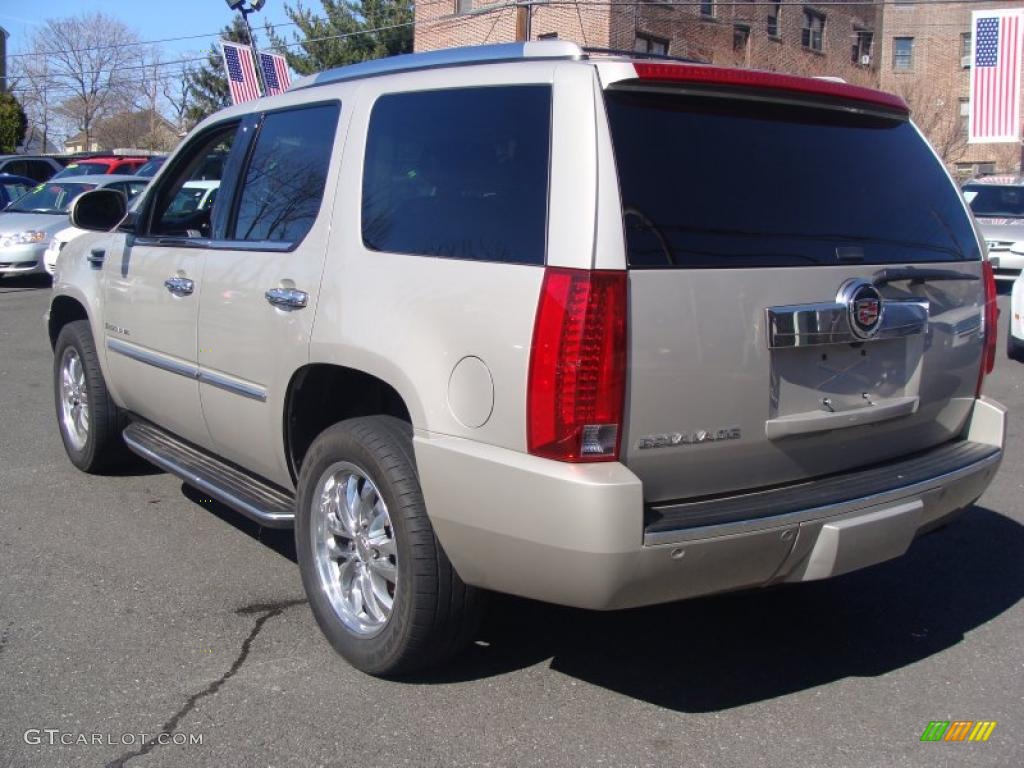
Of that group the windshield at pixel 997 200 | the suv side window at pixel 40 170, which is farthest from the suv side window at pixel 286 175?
the suv side window at pixel 40 170

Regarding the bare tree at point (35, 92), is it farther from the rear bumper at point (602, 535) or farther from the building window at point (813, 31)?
the rear bumper at point (602, 535)

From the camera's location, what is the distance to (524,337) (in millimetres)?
3135

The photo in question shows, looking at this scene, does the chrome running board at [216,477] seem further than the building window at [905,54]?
No

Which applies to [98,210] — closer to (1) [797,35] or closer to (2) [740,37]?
(2) [740,37]

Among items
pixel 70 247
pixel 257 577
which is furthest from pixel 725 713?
pixel 70 247

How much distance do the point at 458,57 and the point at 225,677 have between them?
2.30 meters

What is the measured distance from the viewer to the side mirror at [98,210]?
565cm

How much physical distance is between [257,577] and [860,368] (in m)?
2.70

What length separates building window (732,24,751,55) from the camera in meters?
34.3

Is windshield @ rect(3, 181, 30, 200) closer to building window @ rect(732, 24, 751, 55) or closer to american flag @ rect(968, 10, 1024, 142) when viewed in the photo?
american flag @ rect(968, 10, 1024, 142)

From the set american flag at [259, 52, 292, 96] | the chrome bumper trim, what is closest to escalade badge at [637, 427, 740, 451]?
the chrome bumper trim

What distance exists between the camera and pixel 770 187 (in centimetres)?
355

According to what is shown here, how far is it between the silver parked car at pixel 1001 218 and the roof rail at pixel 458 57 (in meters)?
12.3

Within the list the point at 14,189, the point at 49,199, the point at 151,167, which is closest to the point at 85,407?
the point at 49,199
